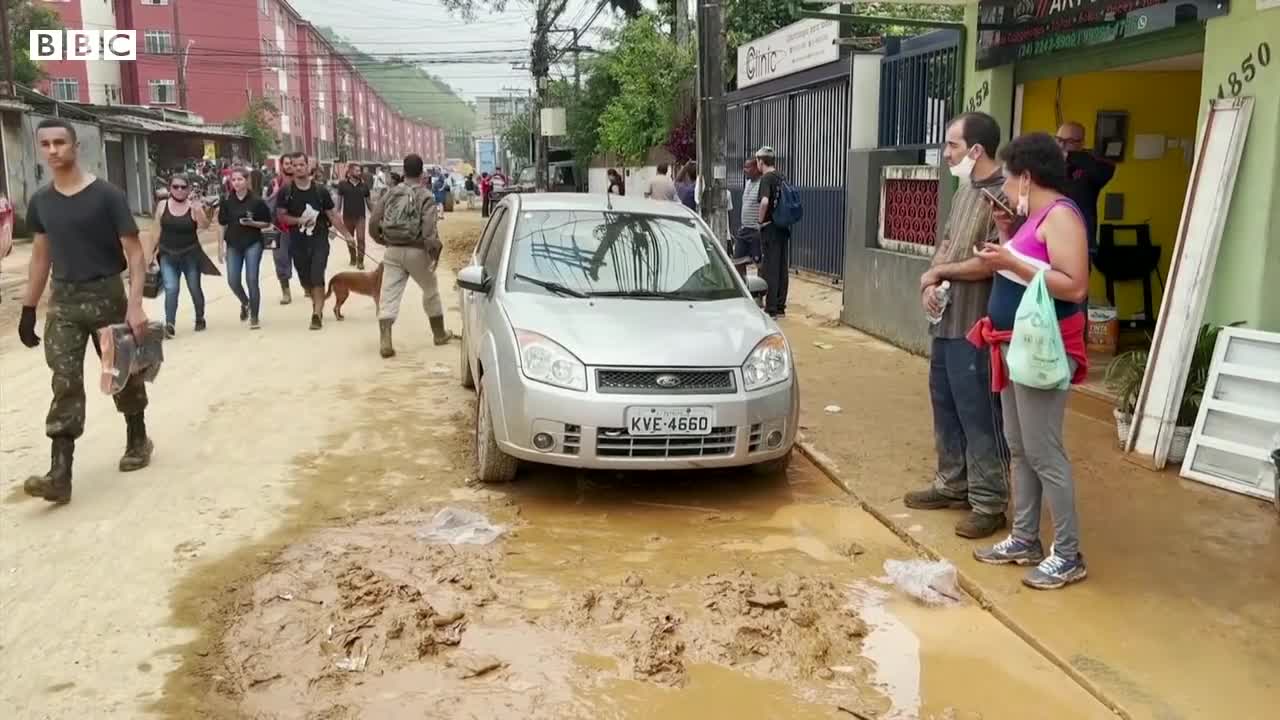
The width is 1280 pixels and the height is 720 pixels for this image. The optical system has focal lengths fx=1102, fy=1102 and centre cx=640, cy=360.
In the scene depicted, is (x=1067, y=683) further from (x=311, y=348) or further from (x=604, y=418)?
(x=311, y=348)

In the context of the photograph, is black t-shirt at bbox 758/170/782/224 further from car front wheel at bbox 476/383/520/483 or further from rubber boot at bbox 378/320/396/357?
car front wheel at bbox 476/383/520/483

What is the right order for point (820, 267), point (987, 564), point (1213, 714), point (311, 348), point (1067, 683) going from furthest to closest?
point (820, 267) < point (311, 348) < point (987, 564) < point (1067, 683) < point (1213, 714)

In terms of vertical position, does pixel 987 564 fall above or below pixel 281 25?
below

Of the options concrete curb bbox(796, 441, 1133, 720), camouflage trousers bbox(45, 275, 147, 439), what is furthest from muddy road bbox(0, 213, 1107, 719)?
camouflage trousers bbox(45, 275, 147, 439)

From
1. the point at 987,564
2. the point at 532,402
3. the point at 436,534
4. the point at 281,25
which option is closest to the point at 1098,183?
the point at 987,564

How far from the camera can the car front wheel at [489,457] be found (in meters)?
5.87

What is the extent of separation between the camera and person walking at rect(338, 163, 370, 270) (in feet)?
59.1

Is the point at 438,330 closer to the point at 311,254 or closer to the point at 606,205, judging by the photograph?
the point at 311,254

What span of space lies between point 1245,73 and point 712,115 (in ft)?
17.1

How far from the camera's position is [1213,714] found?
3.56m

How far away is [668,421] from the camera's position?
5.40 m

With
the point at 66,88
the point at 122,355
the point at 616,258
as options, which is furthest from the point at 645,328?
the point at 66,88

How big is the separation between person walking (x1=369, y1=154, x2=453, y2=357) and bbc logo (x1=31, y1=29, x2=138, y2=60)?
121 ft

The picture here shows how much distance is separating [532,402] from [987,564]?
7.39 feet
